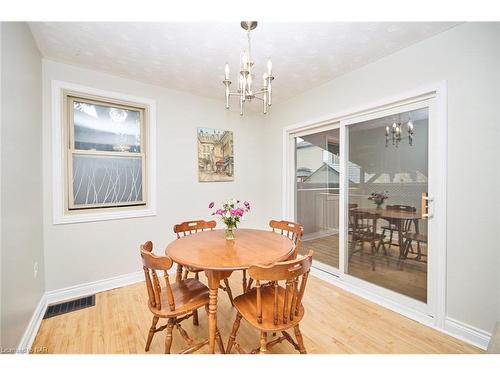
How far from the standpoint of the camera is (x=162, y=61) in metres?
2.36

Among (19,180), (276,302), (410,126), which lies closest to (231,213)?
(276,302)

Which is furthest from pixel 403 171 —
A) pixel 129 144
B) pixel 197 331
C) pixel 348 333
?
pixel 129 144

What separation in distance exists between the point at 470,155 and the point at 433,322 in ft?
4.86

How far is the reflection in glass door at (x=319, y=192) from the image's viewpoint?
2.94m

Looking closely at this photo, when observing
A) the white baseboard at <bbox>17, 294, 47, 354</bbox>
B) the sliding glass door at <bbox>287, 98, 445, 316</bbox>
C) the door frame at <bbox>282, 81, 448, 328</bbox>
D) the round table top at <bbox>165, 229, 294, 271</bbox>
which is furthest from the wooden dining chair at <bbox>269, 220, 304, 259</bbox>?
the white baseboard at <bbox>17, 294, 47, 354</bbox>

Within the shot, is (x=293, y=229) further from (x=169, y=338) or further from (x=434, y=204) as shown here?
(x=169, y=338)

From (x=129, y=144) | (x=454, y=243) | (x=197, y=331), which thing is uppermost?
(x=129, y=144)

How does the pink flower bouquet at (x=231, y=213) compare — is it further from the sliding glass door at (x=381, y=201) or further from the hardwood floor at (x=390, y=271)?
the hardwood floor at (x=390, y=271)

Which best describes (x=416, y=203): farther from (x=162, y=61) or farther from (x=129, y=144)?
(x=129, y=144)

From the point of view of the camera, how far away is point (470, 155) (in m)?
1.76

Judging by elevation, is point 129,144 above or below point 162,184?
above

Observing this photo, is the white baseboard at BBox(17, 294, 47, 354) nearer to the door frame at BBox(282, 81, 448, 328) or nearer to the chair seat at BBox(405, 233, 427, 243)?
the door frame at BBox(282, 81, 448, 328)

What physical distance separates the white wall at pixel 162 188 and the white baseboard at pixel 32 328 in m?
0.22
